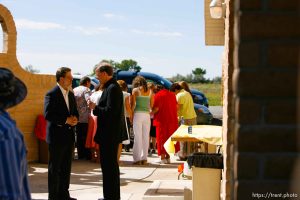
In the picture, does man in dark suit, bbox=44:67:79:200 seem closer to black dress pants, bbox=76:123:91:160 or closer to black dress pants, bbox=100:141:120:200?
black dress pants, bbox=100:141:120:200

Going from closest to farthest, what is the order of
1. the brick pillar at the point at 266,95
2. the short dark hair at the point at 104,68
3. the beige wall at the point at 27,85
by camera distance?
1. the brick pillar at the point at 266,95
2. the short dark hair at the point at 104,68
3. the beige wall at the point at 27,85

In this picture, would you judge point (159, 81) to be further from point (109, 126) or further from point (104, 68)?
point (109, 126)

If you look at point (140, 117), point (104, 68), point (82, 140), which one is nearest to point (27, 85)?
point (82, 140)

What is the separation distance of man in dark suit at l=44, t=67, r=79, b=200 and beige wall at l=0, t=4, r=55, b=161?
414 cm

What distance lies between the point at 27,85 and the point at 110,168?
4995 millimetres

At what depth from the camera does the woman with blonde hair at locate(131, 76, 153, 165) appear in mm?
13273

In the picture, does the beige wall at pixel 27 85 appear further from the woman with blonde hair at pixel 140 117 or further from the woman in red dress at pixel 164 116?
the woman in red dress at pixel 164 116

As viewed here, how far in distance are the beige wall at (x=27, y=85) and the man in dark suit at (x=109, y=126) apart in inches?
170

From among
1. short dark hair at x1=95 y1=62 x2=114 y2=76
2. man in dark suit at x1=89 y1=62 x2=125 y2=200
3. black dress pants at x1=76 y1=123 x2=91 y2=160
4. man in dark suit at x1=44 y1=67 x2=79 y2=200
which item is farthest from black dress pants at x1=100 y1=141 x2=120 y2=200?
black dress pants at x1=76 y1=123 x2=91 y2=160

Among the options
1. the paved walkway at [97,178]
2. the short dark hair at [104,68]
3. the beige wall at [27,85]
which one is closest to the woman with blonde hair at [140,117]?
the paved walkway at [97,178]

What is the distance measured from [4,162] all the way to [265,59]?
162 cm

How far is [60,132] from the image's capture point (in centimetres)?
797

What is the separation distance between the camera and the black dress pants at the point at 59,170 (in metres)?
7.99

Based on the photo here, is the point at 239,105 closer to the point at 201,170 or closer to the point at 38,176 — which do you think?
the point at 201,170
